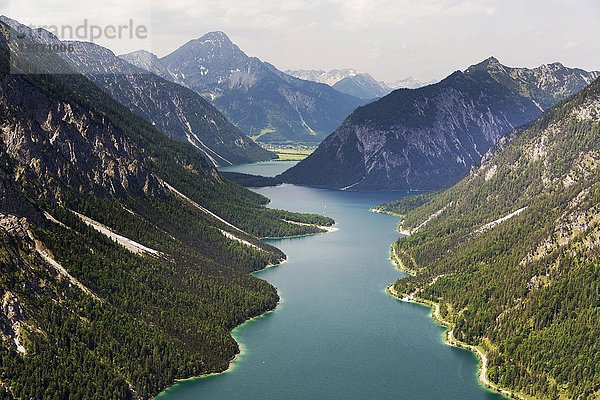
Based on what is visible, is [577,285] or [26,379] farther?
[577,285]

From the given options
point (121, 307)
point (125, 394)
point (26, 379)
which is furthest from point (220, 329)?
point (26, 379)

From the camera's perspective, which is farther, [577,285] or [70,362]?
[577,285]

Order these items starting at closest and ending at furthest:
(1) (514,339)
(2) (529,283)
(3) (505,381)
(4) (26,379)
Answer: (4) (26,379)
(3) (505,381)
(1) (514,339)
(2) (529,283)

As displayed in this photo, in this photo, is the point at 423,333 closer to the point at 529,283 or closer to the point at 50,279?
the point at 529,283

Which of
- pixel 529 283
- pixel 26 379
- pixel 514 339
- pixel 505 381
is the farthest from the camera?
pixel 529 283

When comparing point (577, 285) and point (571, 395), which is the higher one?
point (577, 285)

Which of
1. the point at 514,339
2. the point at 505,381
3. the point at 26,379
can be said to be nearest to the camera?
the point at 26,379

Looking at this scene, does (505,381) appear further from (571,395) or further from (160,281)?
(160,281)

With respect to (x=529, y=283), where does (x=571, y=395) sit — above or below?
below

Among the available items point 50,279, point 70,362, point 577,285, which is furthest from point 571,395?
point 50,279
